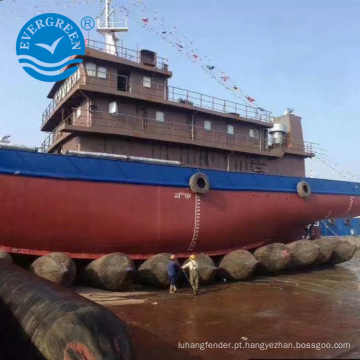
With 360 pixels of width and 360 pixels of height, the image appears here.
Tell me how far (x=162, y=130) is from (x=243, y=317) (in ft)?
35.2

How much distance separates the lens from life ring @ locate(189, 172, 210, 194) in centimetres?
1383

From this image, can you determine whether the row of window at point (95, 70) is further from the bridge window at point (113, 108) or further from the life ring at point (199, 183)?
the life ring at point (199, 183)

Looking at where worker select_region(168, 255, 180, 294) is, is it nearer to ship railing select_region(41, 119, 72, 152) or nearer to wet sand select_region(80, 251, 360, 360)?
Result: wet sand select_region(80, 251, 360, 360)

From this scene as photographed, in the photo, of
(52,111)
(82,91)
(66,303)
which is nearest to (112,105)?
(82,91)

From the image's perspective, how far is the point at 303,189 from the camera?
1773 centimetres

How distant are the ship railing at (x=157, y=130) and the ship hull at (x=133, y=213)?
346cm

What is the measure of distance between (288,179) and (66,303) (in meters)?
14.3

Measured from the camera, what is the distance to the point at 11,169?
10.9 m

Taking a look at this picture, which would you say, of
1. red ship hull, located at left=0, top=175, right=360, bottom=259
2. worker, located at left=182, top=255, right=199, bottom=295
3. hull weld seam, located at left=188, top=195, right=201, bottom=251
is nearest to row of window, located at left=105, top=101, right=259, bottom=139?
red ship hull, located at left=0, top=175, right=360, bottom=259

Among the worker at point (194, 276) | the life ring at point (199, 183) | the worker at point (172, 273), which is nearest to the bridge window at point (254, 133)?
the life ring at point (199, 183)

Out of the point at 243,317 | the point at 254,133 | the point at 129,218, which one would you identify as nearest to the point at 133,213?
the point at 129,218

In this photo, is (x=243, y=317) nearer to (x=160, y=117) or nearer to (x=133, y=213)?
(x=133, y=213)

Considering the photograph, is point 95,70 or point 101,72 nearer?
point 95,70

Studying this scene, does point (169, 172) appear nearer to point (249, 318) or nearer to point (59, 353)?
point (249, 318)
